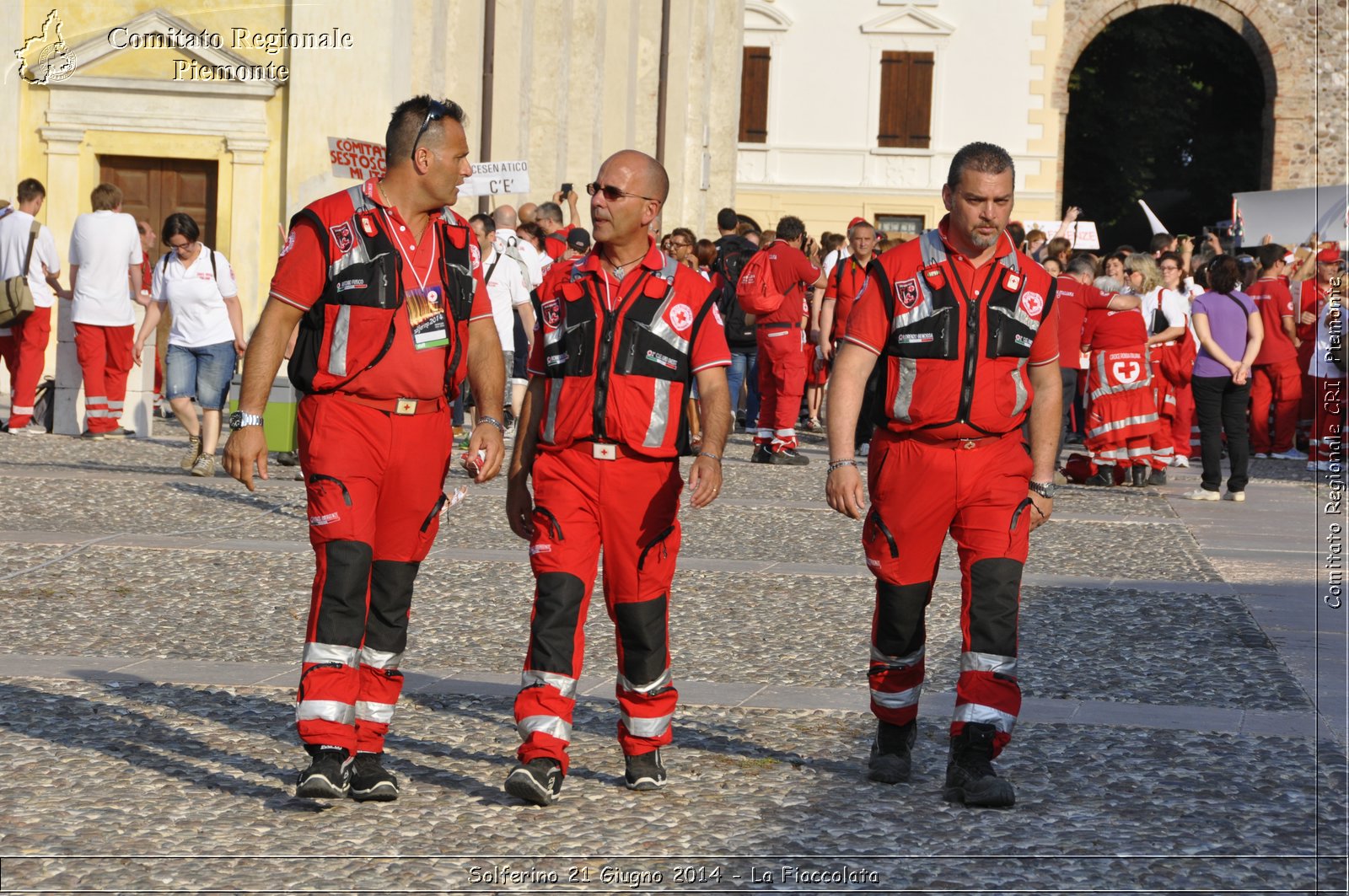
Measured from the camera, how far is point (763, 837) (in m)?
5.12

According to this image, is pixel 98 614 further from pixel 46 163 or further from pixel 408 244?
pixel 46 163

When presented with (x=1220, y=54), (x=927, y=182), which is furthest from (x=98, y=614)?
(x=1220, y=54)

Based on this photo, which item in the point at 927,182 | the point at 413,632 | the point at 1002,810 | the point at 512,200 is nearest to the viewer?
the point at 1002,810

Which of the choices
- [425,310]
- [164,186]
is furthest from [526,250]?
[425,310]

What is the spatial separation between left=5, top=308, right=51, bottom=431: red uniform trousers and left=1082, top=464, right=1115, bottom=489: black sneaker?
931 cm

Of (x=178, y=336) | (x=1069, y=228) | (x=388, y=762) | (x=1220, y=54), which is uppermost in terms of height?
(x=1220, y=54)

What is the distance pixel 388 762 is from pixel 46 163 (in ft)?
59.9

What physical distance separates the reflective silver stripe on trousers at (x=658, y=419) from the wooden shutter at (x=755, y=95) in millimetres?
38975

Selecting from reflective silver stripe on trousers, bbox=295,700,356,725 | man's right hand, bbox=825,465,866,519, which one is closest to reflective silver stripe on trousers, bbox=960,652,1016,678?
man's right hand, bbox=825,465,866,519

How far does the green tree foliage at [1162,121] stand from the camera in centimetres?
4800

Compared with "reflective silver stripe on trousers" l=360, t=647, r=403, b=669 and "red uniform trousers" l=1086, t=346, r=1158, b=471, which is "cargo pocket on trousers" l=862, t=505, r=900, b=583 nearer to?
"reflective silver stripe on trousers" l=360, t=647, r=403, b=669

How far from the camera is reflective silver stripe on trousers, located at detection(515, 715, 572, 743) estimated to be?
5391mm

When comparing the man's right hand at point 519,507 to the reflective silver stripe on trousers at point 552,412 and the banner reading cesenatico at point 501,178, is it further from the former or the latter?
the banner reading cesenatico at point 501,178

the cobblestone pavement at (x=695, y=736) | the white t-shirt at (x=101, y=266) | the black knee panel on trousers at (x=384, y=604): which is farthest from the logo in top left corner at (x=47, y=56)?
the black knee panel on trousers at (x=384, y=604)
